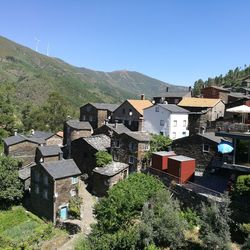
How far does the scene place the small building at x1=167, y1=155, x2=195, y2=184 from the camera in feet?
113

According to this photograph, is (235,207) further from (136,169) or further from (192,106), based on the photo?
(192,106)

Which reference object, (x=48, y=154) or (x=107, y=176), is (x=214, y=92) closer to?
(x=48, y=154)

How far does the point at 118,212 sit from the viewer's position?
30.8m

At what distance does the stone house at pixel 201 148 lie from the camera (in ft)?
123

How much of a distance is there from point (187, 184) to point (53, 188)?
607 inches

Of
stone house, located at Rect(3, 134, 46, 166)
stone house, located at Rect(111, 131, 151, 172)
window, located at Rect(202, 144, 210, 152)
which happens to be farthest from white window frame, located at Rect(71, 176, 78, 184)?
window, located at Rect(202, 144, 210, 152)

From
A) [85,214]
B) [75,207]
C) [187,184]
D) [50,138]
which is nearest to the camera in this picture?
[187,184]

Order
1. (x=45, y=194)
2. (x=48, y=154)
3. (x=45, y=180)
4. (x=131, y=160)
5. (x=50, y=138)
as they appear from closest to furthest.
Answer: (x=45, y=180), (x=45, y=194), (x=131, y=160), (x=48, y=154), (x=50, y=138)

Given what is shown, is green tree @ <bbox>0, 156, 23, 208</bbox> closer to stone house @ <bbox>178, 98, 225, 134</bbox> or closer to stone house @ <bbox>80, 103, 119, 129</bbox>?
stone house @ <bbox>80, 103, 119, 129</bbox>

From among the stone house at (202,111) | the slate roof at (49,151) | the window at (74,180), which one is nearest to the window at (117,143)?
the window at (74,180)

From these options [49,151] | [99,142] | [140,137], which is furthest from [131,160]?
[49,151]

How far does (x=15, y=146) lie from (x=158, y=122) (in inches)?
893

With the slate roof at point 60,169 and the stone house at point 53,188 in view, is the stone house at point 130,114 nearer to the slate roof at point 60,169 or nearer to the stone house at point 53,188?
the slate roof at point 60,169

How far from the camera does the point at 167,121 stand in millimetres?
51375
